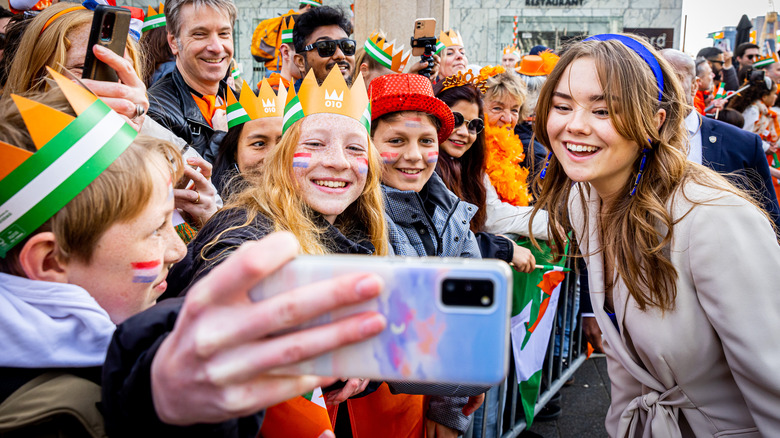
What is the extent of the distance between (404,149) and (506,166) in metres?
1.68

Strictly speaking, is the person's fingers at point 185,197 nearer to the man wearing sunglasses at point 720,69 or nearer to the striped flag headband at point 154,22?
the striped flag headband at point 154,22

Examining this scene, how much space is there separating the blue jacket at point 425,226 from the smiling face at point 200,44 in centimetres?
162

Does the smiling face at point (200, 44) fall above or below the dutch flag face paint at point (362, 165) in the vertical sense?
above

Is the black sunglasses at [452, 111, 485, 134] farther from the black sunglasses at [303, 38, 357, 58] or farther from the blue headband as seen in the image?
the blue headband

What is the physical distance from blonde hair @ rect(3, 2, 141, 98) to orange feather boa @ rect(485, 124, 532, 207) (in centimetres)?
260

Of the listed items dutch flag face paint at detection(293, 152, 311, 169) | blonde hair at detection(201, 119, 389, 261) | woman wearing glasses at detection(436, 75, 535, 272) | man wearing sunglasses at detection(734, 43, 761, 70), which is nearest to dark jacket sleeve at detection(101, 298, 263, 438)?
blonde hair at detection(201, 119, 389, 261)

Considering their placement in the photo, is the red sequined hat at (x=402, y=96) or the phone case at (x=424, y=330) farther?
the red sequined hat at (x=402, y=96)

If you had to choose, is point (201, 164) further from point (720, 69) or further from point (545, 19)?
point (545, 19)

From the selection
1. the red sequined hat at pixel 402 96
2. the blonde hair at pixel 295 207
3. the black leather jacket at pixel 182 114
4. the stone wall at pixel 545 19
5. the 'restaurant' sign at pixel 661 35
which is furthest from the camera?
the stone wall at pixel 545 19

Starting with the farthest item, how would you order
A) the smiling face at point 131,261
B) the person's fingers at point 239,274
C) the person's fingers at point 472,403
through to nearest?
the person's fingers at point 472,403 < the smiling face at point 131,261 < the person's fingers at point 239,274

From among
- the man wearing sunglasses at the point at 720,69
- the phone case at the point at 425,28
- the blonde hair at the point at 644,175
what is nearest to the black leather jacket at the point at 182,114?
the phone case at the point at 425,28

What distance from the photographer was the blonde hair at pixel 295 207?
1.84 meters

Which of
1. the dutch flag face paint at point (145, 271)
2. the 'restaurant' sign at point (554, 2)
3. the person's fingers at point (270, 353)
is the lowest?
the dutch flag face paint at point (145, 271)

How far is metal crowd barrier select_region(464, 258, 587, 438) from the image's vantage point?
327 cm
